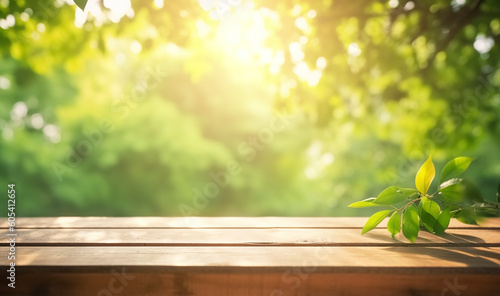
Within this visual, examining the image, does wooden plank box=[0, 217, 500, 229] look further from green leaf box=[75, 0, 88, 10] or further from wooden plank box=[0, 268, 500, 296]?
green leaf box=[75, 0, 88, 10]

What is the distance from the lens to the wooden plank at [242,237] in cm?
142

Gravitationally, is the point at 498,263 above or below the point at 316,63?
below

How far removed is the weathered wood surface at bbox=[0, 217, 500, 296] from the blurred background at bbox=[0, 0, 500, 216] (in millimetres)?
2706

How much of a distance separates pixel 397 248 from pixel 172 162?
14714 mm

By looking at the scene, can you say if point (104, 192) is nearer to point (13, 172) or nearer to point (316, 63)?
point (13, 172)

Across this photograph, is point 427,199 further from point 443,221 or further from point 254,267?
point 254,267

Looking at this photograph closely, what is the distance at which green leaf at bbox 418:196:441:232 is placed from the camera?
147 centimetres

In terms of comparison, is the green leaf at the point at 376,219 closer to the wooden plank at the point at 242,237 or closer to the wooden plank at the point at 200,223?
the wooden plank at the point at 242,237

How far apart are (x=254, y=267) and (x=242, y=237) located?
454 mm

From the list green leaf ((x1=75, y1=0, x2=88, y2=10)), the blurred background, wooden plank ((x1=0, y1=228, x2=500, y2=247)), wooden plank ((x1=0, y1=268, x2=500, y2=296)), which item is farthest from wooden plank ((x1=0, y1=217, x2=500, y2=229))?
the blurred background

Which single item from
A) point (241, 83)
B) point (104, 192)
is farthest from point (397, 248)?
point (241, 83)

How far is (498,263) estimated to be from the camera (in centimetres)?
116

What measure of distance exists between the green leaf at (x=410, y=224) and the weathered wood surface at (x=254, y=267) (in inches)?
1.4

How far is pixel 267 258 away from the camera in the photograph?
1192mm
